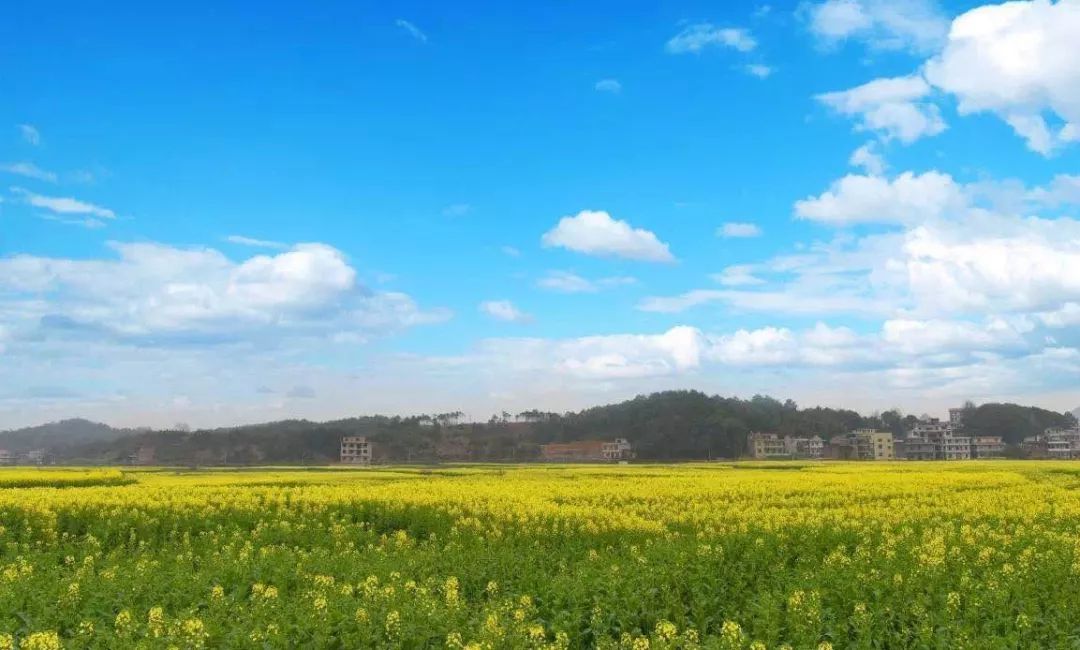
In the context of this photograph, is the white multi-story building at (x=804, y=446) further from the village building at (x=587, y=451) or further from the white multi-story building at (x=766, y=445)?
the village building at (x=587, y=451)

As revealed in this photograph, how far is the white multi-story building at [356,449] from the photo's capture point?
128 m

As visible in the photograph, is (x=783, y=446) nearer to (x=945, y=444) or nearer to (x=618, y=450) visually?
(x=618, y=450)

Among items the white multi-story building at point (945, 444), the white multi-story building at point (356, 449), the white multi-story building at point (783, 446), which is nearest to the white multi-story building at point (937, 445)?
the white multi-story building at point (945, 444)

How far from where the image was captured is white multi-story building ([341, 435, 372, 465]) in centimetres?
12769

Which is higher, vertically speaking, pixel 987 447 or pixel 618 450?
pixel 618 450

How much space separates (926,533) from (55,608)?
45.2 feet

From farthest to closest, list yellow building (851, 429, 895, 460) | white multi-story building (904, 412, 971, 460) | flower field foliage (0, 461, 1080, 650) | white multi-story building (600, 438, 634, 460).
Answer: white multi-story building (904, 412, 971, 460)
yellow building (851, 429, 895, 460)
white multi-story building (600, 438, 634, 460)
flower field foliage (0, 461, 1080, 650)

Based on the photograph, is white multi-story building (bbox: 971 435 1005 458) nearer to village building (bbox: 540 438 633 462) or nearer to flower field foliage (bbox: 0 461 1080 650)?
village building (bbox: 540 438 633 462)

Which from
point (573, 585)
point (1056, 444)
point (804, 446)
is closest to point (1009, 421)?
point (1056, 444)

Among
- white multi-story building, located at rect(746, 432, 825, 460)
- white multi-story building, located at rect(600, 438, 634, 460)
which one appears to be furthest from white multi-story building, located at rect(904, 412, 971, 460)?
white multi-story building, located at rect(600, 438, 634, 460)

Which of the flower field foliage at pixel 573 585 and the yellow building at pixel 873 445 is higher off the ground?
the flower field foliage at pixel 573 585

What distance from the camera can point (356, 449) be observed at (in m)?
131

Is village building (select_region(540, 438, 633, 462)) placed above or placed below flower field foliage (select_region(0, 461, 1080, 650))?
below

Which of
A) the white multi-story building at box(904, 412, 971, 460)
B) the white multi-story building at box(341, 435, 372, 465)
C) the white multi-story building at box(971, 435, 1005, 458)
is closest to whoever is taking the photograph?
the white multi-story building at box(341, 435, 372, 465)
